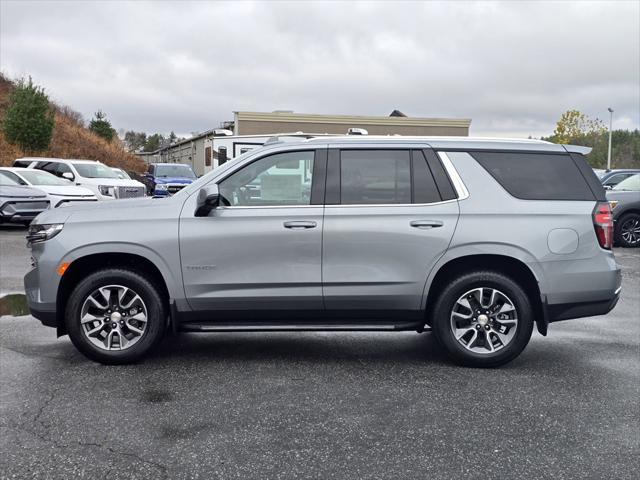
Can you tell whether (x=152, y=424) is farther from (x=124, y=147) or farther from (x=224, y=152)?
(x=124, y=147)

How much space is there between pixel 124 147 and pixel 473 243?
4949 cm

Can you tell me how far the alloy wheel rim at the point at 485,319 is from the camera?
519 centimetres

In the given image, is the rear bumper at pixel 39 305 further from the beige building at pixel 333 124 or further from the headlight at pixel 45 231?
the beige building at pixel 333 124

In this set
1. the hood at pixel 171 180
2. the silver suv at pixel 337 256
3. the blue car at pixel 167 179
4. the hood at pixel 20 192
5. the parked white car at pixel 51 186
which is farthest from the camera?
the hood at pixel 171 180

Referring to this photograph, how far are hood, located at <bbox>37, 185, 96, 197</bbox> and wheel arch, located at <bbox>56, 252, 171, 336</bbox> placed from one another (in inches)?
506

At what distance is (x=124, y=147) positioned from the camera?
5116 centimetres

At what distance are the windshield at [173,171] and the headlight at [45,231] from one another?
805 inches

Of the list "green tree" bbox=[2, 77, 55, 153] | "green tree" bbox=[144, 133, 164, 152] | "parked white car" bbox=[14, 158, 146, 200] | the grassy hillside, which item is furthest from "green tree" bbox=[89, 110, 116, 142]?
"green tree" bbox=[144, 133, 164, 152]

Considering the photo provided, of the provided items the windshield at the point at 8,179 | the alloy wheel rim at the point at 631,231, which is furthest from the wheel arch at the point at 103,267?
the windshield at the point at 8,179

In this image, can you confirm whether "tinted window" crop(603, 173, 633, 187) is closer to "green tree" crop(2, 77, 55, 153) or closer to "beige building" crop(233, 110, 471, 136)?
"beige building" crop(233, 110, 471, 136)

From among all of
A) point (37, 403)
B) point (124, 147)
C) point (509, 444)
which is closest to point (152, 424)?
point (37, 403)

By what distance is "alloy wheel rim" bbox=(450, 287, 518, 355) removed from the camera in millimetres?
5188

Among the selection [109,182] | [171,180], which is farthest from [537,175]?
[171,180]

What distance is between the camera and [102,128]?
48.7 m
